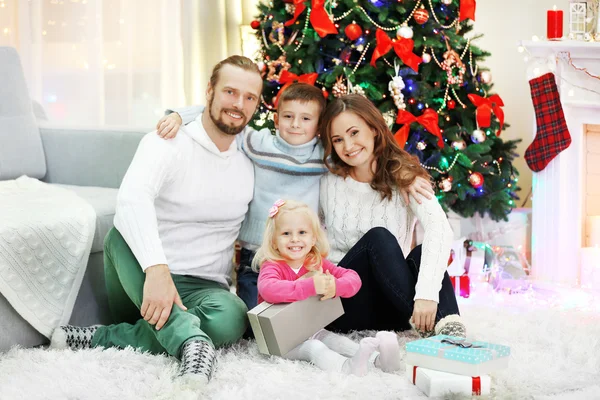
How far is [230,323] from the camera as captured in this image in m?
1.92

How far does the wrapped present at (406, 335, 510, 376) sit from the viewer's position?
159cm

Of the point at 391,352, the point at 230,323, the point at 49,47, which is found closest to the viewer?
the point at 391,352

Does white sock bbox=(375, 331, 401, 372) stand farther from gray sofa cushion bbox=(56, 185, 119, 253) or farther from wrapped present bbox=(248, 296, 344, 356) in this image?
gray sofa cushion bbox=(56, 185, 119, 253)

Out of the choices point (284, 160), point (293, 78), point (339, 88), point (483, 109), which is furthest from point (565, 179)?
point (284, 160)

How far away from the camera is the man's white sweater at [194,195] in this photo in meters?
1.97

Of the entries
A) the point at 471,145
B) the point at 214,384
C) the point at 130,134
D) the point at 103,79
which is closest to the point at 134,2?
the point at 103,79

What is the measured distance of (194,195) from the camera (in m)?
2.05

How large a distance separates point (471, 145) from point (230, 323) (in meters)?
1.42

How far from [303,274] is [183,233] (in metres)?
0.36

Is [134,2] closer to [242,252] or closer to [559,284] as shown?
[242,252]

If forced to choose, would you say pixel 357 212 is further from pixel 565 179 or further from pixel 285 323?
pixel 565 179

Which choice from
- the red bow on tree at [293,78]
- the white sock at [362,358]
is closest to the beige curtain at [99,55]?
the red bow on tree at [293,78]

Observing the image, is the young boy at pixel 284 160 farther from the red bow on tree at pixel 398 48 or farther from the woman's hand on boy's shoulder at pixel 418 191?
the red bow on tree at pixel 398 48

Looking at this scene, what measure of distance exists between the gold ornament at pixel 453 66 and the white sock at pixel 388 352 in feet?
4.72
